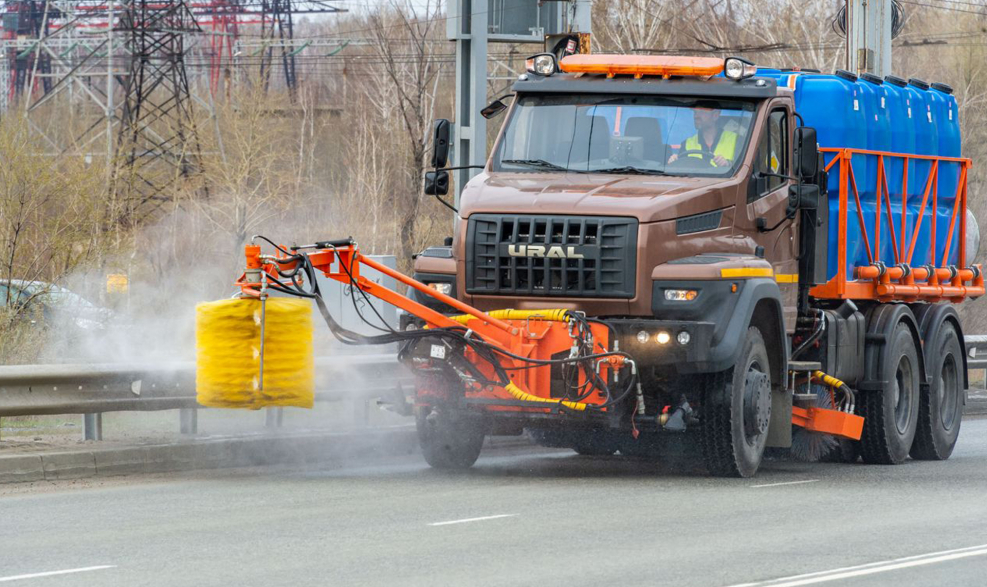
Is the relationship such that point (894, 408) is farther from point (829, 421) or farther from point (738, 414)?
point (738, 414)

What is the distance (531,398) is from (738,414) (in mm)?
1657

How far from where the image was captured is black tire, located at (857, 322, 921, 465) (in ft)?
49.2

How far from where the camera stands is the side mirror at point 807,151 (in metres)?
13.3

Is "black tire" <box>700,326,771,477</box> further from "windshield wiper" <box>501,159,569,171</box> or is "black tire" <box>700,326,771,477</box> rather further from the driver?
"windshield wiper" <box>501,159,569,171</box>

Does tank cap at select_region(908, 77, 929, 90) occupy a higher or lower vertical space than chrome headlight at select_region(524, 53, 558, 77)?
lower

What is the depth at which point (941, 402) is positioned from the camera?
16.3 metres

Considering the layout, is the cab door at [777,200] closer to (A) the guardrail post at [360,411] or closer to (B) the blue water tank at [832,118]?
(B) the blue water tank at [832,118]

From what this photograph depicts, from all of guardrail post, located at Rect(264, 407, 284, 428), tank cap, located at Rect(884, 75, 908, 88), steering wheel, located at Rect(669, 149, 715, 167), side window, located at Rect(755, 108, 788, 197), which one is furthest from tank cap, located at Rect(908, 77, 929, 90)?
guardrail post, located at Rect(264, 407, 284, 428)

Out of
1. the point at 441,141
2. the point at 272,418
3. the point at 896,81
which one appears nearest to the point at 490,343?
the point at 441,141

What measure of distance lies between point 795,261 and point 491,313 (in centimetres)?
316

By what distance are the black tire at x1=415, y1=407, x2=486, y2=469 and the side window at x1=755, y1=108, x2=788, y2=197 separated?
3005mm

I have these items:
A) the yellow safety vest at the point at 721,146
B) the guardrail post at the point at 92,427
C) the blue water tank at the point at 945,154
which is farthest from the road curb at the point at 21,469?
the blue water tank at the point at 945,154

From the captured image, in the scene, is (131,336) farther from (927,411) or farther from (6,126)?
(927,411)

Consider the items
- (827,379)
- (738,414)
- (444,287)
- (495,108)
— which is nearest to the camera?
(738,414)
